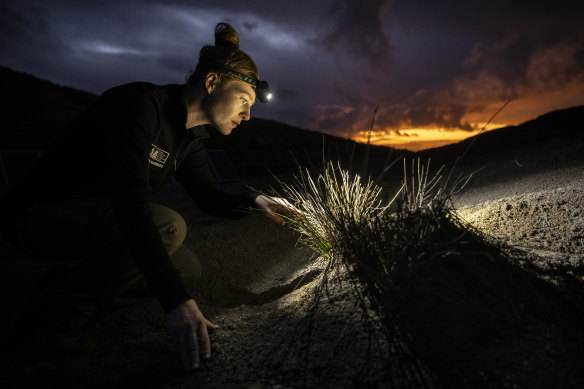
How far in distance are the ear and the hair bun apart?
0.55 feet

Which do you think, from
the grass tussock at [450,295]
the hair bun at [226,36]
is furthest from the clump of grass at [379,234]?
the hair bun at [226,36]

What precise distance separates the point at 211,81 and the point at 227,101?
0.38ft

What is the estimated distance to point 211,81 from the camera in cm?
139

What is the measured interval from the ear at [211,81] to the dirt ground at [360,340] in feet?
3.25

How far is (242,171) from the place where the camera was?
22.9 ft

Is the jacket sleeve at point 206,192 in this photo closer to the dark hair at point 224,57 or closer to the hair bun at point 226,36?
the dark hair at point 224,57

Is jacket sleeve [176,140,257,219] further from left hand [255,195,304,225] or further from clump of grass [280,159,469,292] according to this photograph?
clump of grass [280,159,469,292]

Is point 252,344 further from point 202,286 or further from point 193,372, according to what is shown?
point 202,286

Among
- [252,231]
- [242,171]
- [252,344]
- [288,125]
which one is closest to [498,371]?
[252,344]

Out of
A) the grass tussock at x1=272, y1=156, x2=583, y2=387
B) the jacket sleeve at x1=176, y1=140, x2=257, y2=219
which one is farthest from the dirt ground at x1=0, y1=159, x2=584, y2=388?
the jacket sleeve at x1=176, y1=140, x2=257, y2=219

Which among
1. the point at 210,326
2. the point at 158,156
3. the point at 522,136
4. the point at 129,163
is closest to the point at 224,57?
the point at 158,156

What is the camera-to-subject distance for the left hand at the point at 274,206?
159 centimetres

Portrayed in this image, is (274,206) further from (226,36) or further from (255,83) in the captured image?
(226,36)

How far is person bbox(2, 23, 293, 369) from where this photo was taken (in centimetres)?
101
